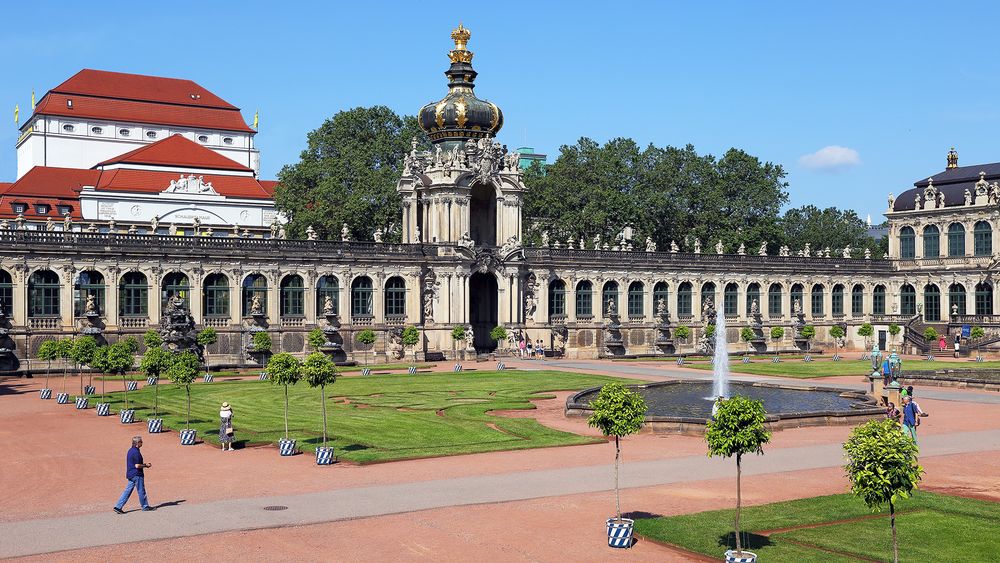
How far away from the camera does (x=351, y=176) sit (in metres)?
112

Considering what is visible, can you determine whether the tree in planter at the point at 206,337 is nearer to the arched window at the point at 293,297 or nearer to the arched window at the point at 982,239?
the arched window at the point at 293,297

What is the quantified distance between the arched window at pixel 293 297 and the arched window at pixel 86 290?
516 inches

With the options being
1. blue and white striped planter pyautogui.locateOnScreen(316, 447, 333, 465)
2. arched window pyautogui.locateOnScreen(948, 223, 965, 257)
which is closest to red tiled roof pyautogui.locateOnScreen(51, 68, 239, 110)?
arched window pyautogui.locateOnScreen(948, 223, 965, 257)

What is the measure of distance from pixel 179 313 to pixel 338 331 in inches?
546

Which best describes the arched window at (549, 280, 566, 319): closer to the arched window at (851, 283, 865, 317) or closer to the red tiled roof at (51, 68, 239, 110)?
the arched window at (851, 283, 865, 317)

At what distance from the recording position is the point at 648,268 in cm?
10062

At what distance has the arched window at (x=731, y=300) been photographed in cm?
10506

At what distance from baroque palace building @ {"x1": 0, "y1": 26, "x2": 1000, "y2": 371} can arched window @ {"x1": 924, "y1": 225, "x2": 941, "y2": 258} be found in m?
0.14

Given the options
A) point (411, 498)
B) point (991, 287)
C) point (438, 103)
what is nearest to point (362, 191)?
point (438, 103)

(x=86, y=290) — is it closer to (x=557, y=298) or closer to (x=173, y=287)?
(x=173, y=287)

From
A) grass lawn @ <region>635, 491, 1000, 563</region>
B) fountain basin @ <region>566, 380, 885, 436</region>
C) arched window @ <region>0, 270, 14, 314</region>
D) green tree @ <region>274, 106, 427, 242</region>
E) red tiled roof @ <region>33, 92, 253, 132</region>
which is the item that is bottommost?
grass lawn @ <region>635, 491, 1000, 563</region>

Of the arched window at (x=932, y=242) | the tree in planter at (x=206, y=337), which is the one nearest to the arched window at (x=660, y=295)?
the arched window at (x=932, y=242)

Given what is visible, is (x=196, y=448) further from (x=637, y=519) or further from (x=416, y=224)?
(x=416, y=224)

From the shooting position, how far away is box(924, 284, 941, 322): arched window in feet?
364
